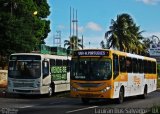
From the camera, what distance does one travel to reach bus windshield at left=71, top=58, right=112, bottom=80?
25.4 m

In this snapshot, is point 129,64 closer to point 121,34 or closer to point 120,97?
point 120,97

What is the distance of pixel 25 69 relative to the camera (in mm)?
32062

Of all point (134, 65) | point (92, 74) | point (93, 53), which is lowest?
point (92, 74)

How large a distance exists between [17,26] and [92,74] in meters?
33.3

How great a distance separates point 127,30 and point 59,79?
52976 mm

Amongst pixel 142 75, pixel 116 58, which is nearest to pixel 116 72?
pixel 116 58

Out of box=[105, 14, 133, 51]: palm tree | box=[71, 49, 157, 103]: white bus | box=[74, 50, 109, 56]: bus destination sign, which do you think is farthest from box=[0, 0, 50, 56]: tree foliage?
box=[74, 50, 109, 56]: bus destination sign

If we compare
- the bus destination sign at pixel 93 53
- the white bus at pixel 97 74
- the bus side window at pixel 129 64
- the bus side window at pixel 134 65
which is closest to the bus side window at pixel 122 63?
the white bus at pixel 97 74

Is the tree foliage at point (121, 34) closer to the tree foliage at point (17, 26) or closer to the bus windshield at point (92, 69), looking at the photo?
the tree foliage at point (17, 26)

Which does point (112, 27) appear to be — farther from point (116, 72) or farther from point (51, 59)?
point (116, 72)

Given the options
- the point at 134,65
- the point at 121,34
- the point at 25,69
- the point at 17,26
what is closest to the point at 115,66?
the point at 134,65

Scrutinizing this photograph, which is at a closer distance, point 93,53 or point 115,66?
point 93,53

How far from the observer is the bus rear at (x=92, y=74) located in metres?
25.3

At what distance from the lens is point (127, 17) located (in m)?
87.9
